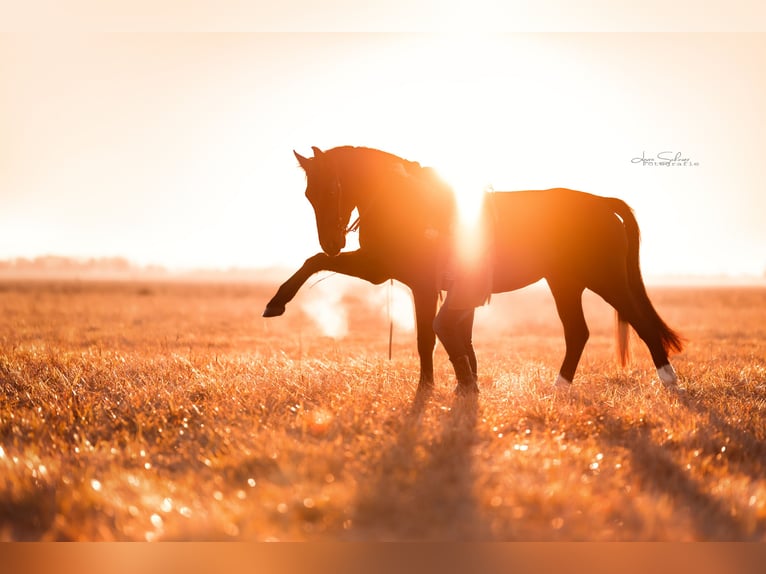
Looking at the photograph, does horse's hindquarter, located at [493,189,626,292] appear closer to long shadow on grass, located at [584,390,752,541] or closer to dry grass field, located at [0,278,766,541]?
dry grass field, located at [0,278,766,541]

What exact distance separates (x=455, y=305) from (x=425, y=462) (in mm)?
1663

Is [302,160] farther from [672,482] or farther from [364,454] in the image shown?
[672,482]

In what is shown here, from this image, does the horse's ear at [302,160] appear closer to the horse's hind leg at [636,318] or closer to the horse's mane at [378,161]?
the horse's mane at [378,161]

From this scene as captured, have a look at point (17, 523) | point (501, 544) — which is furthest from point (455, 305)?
point (17, 523)

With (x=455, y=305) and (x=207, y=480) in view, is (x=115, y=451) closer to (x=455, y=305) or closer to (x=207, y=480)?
(x=207, y=480)

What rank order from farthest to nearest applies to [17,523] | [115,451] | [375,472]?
[115,451]
[375,472]
[17,523]

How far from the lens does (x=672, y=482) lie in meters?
3.47

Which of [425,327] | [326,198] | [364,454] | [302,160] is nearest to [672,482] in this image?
[364,454]

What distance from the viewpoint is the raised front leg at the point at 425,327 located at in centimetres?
535

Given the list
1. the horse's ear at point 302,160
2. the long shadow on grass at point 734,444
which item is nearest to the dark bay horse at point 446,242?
the horse's ear at point 302,160

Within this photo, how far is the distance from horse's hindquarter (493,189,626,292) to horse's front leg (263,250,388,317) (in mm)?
1358

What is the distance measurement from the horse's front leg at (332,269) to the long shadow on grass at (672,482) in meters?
2.37

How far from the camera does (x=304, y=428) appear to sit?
416cm

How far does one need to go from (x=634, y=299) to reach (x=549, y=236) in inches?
47.2
